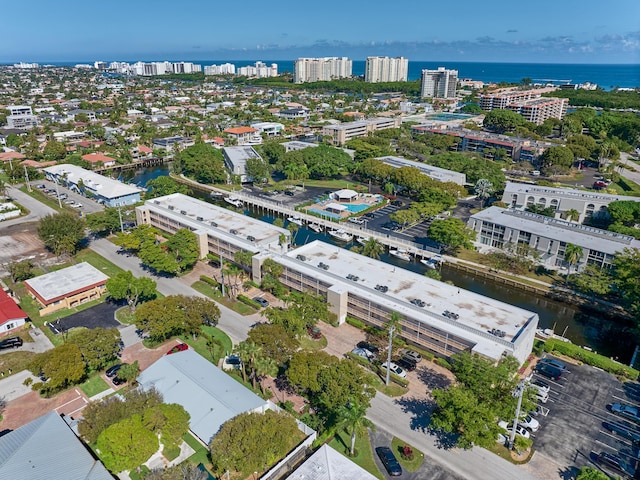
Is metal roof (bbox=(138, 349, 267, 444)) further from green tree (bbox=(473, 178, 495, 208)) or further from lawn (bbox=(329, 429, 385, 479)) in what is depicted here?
green tree (bbox=(473, 178, 495, 208))

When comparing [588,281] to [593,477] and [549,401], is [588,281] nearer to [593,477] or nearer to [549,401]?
[549,401]

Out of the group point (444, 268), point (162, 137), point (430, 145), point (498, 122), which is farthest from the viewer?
point (498, 122)

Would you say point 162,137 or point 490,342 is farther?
point 162,137

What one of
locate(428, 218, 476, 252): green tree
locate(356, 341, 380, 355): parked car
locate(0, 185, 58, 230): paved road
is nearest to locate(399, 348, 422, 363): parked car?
locate(356, 341, 380, 355): parked car

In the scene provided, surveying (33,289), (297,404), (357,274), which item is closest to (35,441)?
(297,404)

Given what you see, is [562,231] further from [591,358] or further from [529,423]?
[529,423]

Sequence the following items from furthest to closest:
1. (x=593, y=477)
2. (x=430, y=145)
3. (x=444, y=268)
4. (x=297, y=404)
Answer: (x=430, y=145) → (x=444, y=268) → (x=297, y=404) → (x=593, y=477)

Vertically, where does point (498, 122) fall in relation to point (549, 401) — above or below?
above
